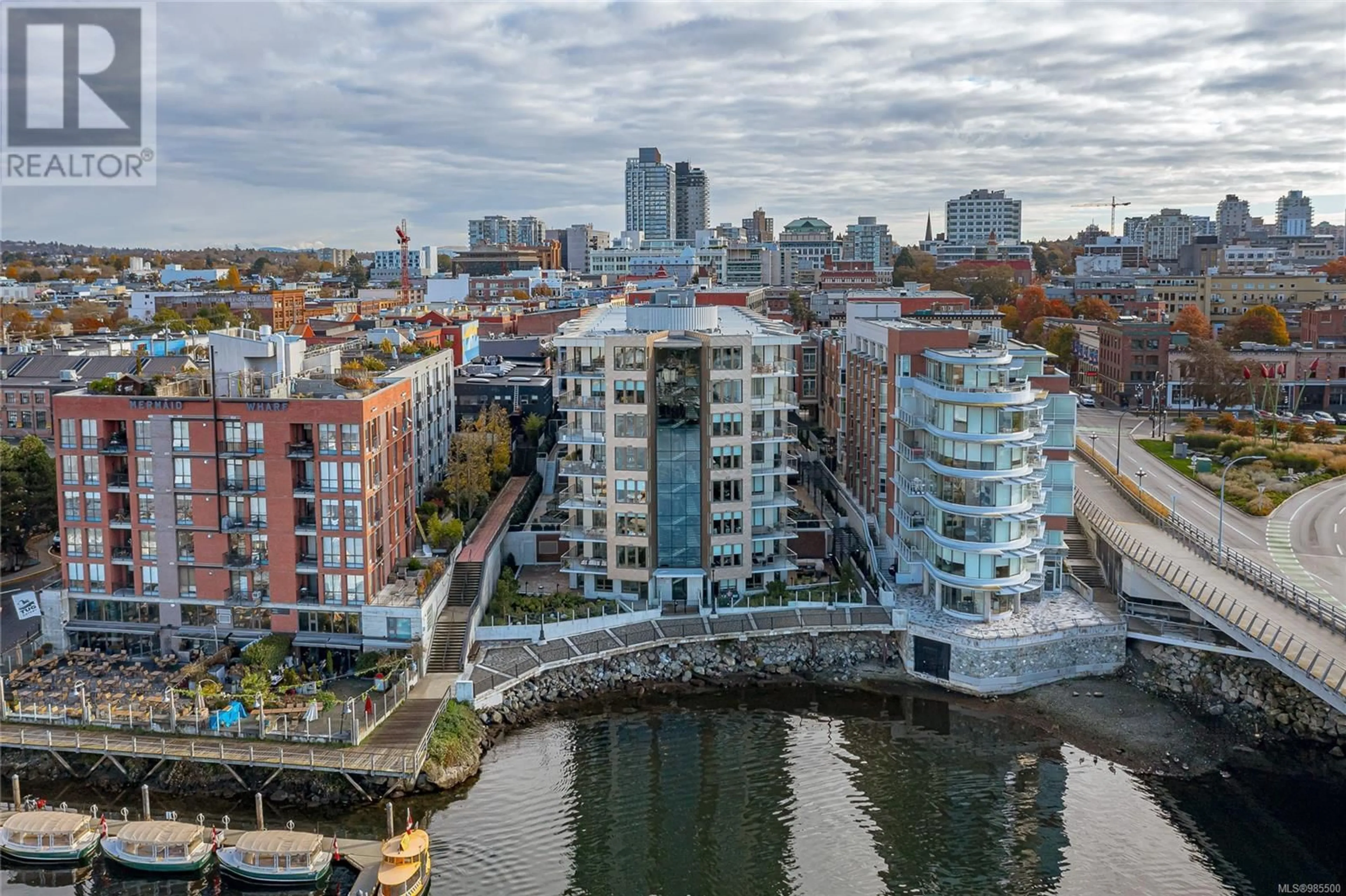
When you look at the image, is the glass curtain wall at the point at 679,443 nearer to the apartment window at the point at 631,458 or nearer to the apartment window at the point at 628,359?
the apartment window at the point at 631,458

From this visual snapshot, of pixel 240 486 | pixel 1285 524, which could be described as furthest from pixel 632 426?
pixel 1285 524

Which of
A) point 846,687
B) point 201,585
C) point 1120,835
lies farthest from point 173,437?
point 1120,835

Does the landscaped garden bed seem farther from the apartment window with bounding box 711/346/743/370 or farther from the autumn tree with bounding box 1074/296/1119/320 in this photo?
the autumn tree with bounding box 1074/296/1119/320

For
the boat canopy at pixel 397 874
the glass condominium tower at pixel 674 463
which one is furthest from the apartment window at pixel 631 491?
the boat canopy at pixel 397 874

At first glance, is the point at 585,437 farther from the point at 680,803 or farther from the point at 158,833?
the point at 158,833

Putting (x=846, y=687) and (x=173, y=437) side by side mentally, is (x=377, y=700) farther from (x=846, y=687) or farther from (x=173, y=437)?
(x=846, y=687)
